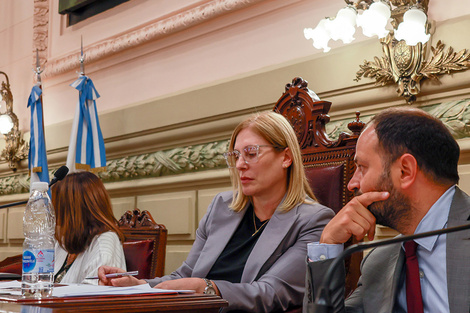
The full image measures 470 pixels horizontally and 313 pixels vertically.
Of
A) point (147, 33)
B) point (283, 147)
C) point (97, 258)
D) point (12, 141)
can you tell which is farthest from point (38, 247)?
point (12, 141)

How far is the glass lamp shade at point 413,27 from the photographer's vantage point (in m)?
2.79

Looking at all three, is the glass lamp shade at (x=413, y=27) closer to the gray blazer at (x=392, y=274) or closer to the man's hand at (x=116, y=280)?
the gray blazer at (x=392, y=274)

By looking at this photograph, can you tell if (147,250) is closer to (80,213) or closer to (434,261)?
(80,213)

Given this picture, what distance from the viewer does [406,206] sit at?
5.14 feet

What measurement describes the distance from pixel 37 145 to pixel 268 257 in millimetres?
3505

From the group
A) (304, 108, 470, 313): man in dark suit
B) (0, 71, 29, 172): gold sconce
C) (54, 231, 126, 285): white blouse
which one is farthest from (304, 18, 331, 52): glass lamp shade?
(0, 71, 29, 172): gold sconce

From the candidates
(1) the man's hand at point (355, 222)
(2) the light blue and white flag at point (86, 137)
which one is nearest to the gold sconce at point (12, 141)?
(2) the light blue and white flag at point (86, 137)

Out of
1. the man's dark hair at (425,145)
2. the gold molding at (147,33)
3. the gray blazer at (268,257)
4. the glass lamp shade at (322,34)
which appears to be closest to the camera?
the man's dark hair at (425,145)

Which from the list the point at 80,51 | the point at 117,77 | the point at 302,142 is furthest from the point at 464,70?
the point at 80,51

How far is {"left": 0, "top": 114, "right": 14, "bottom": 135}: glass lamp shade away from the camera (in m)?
6.01

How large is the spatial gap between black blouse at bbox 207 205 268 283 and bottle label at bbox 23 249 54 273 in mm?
803

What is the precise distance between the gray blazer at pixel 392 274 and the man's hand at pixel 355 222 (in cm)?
9

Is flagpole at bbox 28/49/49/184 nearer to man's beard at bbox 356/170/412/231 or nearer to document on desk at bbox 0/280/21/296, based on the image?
document on desk at bbox 0/280/21/296

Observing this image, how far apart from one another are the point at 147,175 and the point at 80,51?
1.52 metres
